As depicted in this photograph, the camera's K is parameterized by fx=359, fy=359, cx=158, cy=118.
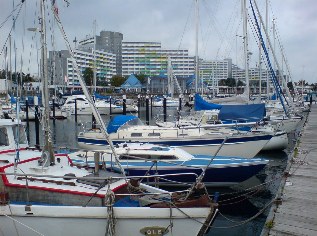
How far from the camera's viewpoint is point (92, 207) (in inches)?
338

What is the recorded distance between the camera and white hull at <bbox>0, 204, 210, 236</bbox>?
852 centimetres

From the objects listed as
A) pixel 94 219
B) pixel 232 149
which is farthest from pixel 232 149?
pixel 94 219

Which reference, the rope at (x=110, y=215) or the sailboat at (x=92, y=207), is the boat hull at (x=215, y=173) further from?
the rope at (x=110, y=215)

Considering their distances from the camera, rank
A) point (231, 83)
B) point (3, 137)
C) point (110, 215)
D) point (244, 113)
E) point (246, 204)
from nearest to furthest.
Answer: point (110, 215), point (3, 137), point (246, 204), point (244, 113), point (231, 83)

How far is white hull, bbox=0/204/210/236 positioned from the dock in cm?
229

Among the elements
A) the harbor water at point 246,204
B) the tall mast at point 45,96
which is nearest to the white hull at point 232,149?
the harbor water at point 246,204

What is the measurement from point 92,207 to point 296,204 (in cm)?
661

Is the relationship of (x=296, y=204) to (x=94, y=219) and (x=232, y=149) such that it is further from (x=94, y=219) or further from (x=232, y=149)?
(x=232, y=149)

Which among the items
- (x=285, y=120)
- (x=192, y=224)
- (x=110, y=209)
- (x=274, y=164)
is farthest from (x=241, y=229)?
(x=285, y=120)

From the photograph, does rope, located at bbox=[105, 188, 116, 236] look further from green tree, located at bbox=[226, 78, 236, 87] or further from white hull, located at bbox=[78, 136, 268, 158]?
green tree, located at bbox=[226, 78, 236, 87]

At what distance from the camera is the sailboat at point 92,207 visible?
8.52 meters

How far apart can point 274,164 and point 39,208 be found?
61.9 ft

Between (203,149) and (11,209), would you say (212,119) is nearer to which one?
(203,149)

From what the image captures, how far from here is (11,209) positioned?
895 centimetres
